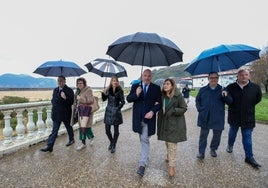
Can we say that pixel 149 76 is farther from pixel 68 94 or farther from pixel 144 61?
pixel 68 94

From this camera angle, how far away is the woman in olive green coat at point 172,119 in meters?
3.78

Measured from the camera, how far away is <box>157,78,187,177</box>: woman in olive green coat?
149 inches

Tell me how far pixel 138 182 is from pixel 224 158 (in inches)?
90.4

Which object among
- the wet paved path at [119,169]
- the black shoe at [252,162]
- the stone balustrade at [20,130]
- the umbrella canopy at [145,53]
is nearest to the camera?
the wet paved path at [119,169]

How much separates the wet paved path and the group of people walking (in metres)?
0.22

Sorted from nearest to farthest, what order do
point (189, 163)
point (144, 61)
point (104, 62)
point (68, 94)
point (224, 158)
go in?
point (144, 61)
point (189, 163)
point (224, 158)
point (68, 94)
point (104, 62)

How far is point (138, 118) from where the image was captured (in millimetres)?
3828

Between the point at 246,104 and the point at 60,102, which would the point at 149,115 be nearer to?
the point at 246,104

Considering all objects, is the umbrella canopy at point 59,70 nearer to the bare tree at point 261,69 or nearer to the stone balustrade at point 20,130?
the stone balustrade at point 20,130

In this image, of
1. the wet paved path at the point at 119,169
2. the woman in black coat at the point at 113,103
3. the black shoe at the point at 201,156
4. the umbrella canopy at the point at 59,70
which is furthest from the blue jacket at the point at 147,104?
the umbrella canopy at the point at 59,70

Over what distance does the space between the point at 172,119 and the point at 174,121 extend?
5 cm

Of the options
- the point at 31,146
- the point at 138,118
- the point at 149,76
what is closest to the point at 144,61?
the point at 149,76

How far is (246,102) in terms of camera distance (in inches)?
174

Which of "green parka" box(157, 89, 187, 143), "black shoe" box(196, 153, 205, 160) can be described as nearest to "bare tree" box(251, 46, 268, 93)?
"black shoe" box(196, 153, 205, 160)
